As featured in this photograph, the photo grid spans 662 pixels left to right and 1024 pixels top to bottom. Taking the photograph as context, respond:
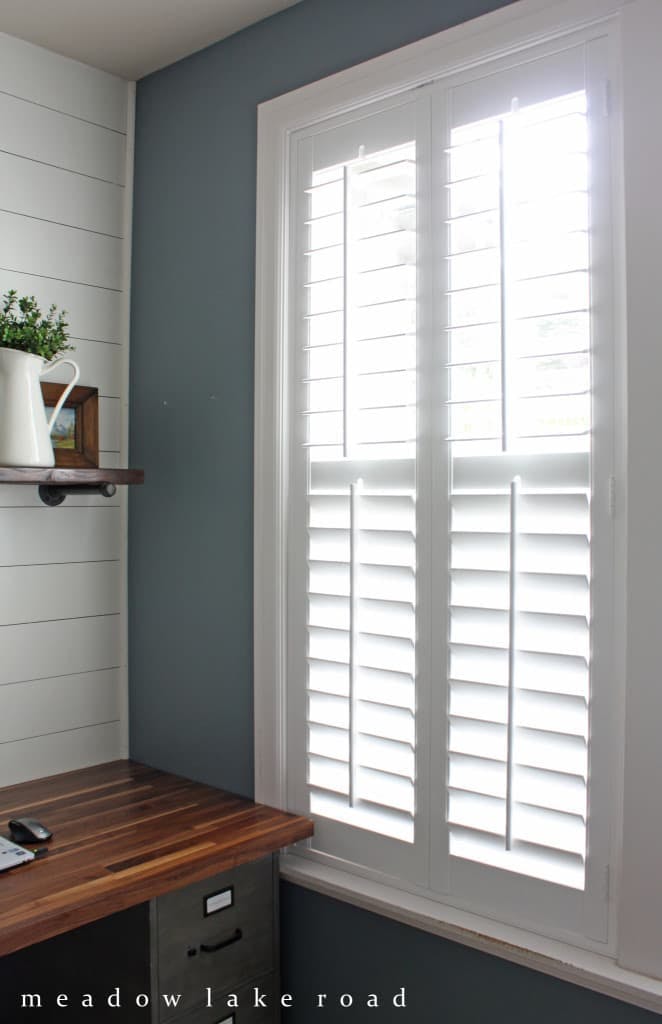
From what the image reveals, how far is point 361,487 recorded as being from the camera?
6.07ft

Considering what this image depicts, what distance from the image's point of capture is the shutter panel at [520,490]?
1539 mm

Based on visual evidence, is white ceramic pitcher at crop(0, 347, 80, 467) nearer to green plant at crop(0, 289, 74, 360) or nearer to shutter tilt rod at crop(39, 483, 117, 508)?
green plant at crop(0, 289, 74, 360)

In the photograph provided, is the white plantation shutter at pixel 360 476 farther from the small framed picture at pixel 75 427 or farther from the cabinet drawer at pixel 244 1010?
the small framed picture at pixel 75 427

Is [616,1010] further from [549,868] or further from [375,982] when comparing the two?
[375,982]

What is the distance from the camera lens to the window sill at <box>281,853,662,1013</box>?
1.45 m

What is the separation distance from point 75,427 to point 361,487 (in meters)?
0.83

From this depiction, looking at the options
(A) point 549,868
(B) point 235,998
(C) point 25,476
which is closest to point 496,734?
(A) point 549,868

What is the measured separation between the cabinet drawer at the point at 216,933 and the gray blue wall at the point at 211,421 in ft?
0.39

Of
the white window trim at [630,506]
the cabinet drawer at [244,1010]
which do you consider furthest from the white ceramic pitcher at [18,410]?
the cabinet drawer at [244,1010]

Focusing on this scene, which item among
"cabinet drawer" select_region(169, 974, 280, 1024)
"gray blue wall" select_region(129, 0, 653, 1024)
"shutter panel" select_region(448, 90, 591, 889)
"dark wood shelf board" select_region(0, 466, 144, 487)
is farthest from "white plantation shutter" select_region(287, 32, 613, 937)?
"dark wood shelf board" select_region(0, 466, 144, 487)

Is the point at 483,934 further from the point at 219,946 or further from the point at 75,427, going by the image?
the point at 75,427

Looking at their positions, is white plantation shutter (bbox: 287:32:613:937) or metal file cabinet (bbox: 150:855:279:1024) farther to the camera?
metal file cabinet (bbox: 150:855:279:1024)

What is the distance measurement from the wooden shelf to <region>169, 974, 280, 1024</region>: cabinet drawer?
1117 millimetres

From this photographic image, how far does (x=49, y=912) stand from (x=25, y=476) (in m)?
0.89
